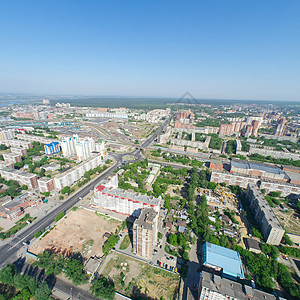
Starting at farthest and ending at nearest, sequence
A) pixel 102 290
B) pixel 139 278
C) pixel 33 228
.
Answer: pixel 33 228 → pixel 139 278 → pixel 102 290

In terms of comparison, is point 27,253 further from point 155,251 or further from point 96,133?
point 96,133

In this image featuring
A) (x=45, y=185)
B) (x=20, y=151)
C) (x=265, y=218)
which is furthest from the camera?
(x=20, y=151)

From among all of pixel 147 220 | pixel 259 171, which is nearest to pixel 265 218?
pixel 147 220

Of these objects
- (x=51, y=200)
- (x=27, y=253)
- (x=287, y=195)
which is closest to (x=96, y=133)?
(x=51, y=200)

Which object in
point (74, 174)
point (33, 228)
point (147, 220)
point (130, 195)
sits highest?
point (147, 220)

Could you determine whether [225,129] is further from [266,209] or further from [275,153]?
[266,209]

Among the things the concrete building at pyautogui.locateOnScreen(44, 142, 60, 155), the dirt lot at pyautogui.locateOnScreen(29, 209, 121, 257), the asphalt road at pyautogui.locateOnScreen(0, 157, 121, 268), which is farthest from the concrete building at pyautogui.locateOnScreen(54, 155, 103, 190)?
the concrete building at pyautogui.locateOnScreen(44, 142, 60, 155)
